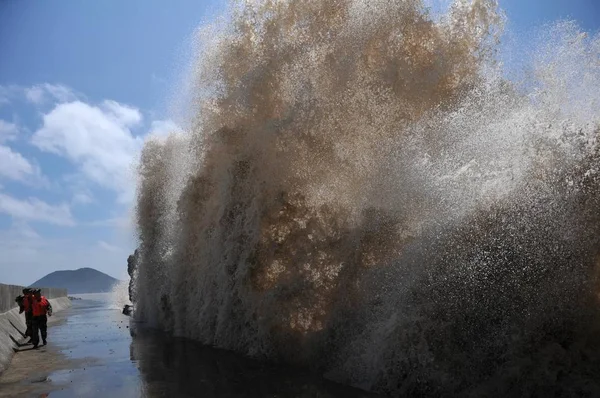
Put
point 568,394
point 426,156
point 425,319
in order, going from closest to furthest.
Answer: point 568,394 → point 425,319 → point 426,156

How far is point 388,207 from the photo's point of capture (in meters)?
8.31

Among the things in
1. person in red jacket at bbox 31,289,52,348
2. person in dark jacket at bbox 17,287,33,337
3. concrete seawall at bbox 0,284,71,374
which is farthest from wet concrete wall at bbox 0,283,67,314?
person in red jacket at bbox 31,289,52,348

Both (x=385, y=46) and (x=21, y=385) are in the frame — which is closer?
(x=21, y=385)

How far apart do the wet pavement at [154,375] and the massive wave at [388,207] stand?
1.96 feet

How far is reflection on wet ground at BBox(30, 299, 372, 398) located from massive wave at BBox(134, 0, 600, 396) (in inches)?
21.9

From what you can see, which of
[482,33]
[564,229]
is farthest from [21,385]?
[482,33]

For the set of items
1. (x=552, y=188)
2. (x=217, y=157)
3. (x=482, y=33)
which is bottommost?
(x=552, y=188)

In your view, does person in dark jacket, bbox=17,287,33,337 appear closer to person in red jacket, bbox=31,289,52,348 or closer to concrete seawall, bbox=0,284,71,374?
person in red jacket, bbox=31,289,52,348

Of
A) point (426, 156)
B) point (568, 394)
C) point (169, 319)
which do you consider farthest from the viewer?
point (169, 319)

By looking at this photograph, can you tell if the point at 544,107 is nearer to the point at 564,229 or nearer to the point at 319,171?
the point at 564,229

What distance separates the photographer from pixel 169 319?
16.0m

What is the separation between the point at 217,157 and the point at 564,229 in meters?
8.58

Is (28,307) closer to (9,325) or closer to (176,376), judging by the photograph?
(9,325)

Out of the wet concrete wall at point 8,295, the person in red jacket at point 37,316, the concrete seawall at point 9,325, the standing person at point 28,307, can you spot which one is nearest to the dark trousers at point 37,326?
the person in red jacket at point 37,316
